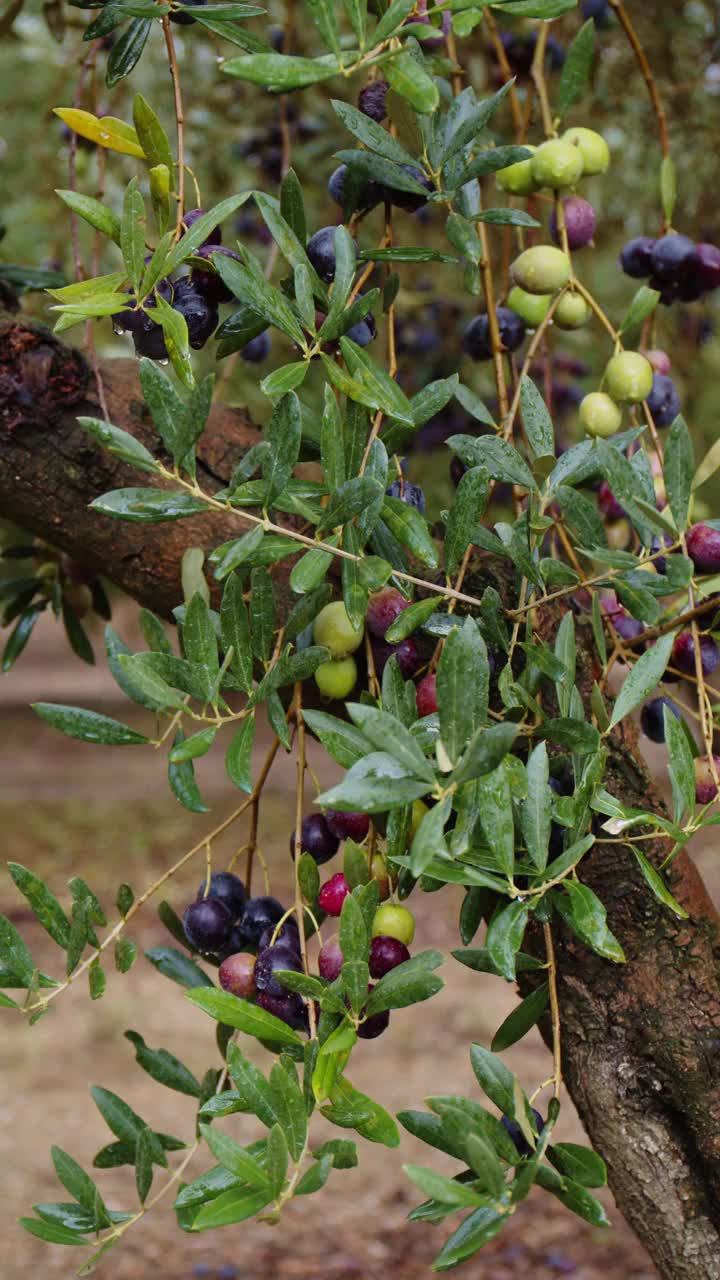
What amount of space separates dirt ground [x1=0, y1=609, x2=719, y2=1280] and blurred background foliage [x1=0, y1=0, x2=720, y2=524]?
1370 millimetres

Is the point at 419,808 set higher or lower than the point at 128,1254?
higher

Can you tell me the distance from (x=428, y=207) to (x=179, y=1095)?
2368mm

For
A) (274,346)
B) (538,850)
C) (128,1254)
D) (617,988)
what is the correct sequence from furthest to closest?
(274,346) < (128,1254) < (617,988) < (538,850)

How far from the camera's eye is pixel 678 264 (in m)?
1.14

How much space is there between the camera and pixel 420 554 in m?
0.74

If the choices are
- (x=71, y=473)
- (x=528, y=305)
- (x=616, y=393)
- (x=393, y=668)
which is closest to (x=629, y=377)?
(x=616, y=393)

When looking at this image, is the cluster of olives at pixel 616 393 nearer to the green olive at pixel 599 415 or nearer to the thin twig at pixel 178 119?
the green olive at pixel 599 415

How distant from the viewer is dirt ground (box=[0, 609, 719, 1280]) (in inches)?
77.6

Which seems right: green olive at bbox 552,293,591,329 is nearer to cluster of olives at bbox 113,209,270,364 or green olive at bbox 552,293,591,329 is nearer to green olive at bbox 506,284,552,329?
green olive at bbox 506,284,552,329

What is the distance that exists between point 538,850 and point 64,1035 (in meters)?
3.25

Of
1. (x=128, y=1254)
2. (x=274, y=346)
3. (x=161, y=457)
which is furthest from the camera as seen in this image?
(x=274, y=346)

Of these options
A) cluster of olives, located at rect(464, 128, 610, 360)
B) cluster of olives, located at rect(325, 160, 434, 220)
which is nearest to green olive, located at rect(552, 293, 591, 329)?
cluster of olives, located at rect(464, 128, 610, 360)

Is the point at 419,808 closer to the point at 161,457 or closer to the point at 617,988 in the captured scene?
the point at 617,988

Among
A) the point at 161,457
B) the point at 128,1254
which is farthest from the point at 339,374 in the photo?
the point at 128,1254
